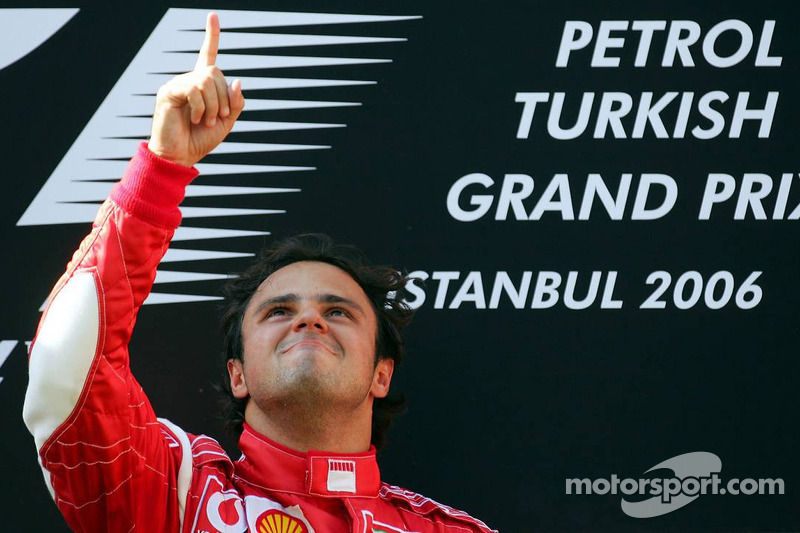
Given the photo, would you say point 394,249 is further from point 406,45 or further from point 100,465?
point 100,465

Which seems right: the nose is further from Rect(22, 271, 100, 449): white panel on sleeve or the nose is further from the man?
Rect(22, 271, 100, 449): white panel on sleeve

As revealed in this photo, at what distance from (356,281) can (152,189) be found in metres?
0.78

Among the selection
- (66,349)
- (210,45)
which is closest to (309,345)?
(66,349)

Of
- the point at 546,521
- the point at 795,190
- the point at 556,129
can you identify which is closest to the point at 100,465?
the point at 546,521

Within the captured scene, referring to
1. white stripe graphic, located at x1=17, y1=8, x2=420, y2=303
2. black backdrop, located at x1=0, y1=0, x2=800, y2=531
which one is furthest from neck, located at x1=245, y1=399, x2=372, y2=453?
white stripe graphic, located at x1=17, y1=8, x2=420, y2=303

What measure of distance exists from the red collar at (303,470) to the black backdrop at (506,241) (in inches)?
11.8

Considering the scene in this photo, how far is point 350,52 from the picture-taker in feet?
7.73

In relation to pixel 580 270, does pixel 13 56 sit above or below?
above

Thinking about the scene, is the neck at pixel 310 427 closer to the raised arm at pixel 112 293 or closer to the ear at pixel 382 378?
the ear at pixel 382 378

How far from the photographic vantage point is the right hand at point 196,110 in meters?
1.55

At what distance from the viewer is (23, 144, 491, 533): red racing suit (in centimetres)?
157

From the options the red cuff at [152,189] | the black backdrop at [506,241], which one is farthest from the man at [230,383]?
the black backdrop at [506,241]

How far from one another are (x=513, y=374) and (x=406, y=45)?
33.4 inches

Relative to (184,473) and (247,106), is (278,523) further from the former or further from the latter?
(247,106)
